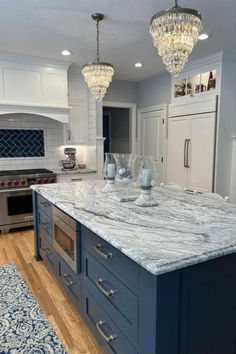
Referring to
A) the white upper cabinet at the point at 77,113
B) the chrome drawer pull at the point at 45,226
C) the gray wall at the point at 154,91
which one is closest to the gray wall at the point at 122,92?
the gray wall at the point at 154,91

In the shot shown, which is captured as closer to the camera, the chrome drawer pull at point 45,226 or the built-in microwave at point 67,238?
the built-in microwave at point 67,238

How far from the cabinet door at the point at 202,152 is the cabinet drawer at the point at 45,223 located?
8.75 ft

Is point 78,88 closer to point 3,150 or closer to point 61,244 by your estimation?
point 3,150

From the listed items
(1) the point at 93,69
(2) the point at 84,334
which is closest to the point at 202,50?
(1) the point at 93,69

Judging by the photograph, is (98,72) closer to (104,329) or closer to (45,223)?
(45,223)

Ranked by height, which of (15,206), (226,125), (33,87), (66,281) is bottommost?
(66,281)

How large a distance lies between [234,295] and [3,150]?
13.3ft

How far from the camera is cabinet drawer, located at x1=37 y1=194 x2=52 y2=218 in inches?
97.1

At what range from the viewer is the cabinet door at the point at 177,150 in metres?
4.59

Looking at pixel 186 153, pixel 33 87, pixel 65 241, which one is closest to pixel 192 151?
pixel 186 153

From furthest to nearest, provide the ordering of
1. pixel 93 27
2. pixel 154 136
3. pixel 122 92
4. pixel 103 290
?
pixel 122 92
pixel 154 136
pixel 93 27
pixel 103 290

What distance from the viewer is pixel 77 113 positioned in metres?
4.76

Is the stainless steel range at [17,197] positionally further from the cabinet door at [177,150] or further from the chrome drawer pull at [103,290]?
the chrome drawer pull at [103,290]

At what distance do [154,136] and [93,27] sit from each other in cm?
285
